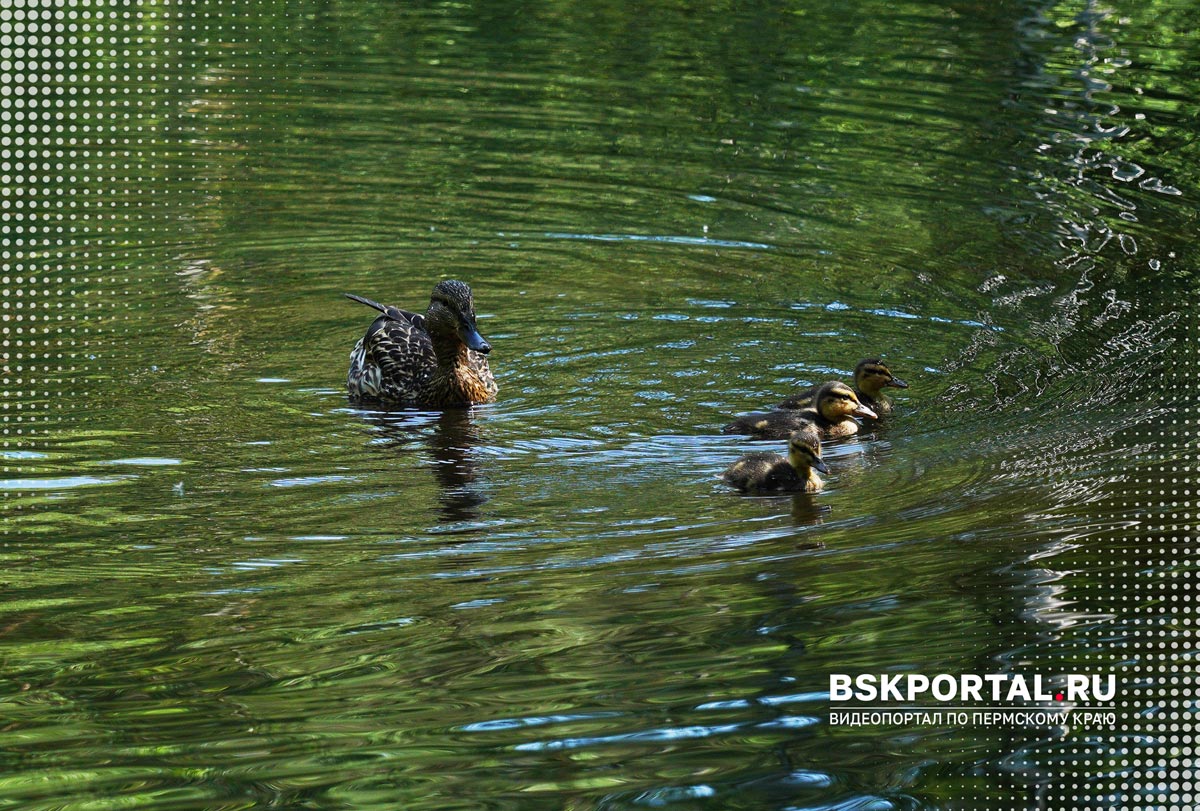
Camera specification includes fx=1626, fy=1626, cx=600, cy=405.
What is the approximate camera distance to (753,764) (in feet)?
15.8

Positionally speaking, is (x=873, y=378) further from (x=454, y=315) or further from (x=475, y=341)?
(x=454, y=315)

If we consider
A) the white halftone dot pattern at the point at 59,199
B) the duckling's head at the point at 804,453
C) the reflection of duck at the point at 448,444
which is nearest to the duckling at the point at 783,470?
the duckling's head at the point at 804,453

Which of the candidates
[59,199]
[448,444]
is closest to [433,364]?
[448,444]

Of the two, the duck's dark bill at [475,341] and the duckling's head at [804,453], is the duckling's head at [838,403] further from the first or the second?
the duck's dark bill at [475,341]

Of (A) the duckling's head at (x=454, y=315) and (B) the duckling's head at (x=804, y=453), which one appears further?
(A) the duckling's head at (x=454, y=315)

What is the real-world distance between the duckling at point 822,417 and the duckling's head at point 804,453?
432 mm

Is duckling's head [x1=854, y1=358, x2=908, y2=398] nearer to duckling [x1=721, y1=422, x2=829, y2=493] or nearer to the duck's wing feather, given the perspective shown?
duckling [x1=721, y1=422, x2=829, y2=493]

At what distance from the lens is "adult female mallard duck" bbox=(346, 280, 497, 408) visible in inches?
380

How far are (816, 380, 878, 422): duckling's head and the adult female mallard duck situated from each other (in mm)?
2011

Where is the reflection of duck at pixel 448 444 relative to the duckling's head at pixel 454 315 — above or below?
below

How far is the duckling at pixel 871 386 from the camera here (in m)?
9.12

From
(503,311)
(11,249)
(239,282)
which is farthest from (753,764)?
(11,249)

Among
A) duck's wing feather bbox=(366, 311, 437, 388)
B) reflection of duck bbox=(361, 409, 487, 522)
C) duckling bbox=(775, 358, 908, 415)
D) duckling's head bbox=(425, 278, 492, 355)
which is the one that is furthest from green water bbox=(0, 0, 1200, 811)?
duckling's head bbox=(425, 278, 492, 355)

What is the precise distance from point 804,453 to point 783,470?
0.18 meters
